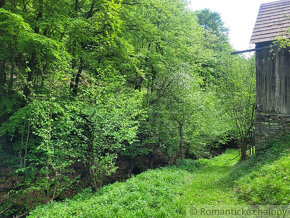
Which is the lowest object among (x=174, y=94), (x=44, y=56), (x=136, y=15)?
(x=174, y=94)

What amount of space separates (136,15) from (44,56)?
718cm

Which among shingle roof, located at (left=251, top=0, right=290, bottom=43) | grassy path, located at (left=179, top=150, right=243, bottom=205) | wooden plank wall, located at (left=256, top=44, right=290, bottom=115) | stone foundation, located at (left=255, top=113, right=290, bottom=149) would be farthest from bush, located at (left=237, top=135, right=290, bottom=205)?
shingle roof, located at (left=251, top=0, right=290, bottom=43)

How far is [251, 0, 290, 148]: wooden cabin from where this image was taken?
9.83 m

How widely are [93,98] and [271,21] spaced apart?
1056 centimetres

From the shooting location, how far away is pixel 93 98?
27.5 ft

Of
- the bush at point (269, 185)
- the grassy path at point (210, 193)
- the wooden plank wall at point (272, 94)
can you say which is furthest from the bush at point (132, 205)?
the wooden plank wall at point (272, 94)

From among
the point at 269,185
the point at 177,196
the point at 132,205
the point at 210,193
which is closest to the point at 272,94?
the point at 269,185

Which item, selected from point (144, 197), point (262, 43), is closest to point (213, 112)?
point (262, 43)

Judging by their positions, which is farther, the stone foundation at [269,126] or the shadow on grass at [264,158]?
the stone foundation at [269,126]

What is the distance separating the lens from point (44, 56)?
9422 millimetres

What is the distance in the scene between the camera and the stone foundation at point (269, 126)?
32.0 ft

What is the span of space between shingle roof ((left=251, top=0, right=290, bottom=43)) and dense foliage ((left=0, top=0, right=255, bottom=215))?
2.60m

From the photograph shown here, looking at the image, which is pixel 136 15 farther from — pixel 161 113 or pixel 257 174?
pixel 257 174

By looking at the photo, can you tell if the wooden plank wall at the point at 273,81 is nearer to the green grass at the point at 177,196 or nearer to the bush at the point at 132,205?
the green grass at the point at 177,196
